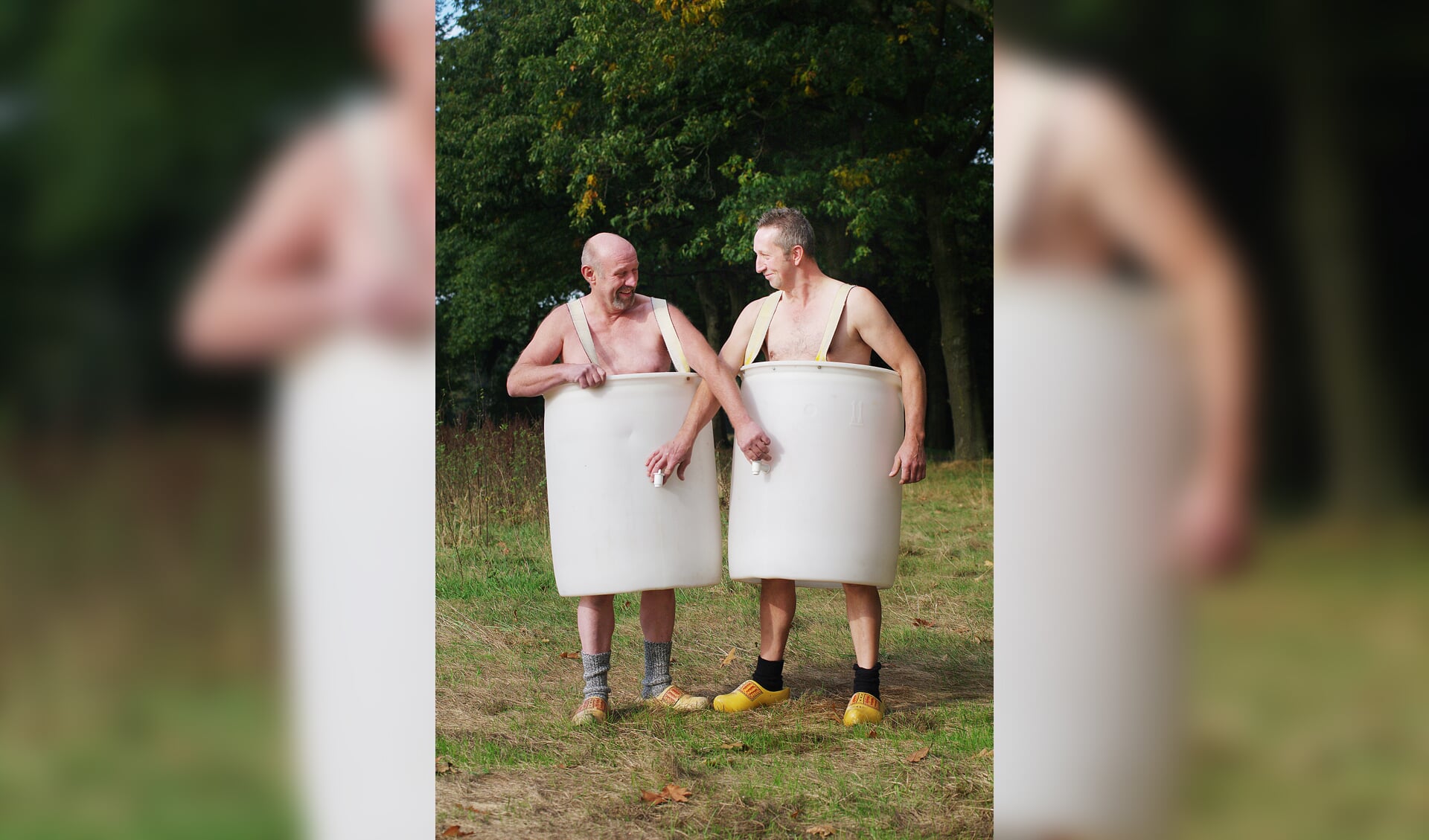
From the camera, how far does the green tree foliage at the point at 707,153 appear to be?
32.6 feet

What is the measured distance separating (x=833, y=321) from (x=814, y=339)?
10 cm

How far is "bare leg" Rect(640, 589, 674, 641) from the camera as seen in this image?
4.36 m

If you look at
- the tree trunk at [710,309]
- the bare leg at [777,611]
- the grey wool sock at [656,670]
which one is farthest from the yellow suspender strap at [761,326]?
the tree trunk at [710,309]

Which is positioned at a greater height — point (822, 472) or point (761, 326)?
point (761, 326)

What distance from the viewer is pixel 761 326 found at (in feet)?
14.3

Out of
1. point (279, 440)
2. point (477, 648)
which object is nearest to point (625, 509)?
point (477, 648)

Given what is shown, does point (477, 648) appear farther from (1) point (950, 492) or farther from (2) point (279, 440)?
(1) point (950, 492)

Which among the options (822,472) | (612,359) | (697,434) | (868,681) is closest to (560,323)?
(612,359)

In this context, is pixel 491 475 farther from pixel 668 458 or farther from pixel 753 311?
pixel 668 458

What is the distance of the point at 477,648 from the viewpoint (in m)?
5.62

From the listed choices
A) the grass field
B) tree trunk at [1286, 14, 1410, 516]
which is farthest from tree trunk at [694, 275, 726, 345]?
tree trunk at [1286, 14, 1410, 516]

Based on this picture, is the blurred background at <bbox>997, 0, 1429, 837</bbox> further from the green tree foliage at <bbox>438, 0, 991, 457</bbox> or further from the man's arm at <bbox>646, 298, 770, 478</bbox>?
the green tree foliage at <bbox>438, 0, 991, 457</bbox>

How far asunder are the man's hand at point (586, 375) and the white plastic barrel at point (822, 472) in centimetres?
49

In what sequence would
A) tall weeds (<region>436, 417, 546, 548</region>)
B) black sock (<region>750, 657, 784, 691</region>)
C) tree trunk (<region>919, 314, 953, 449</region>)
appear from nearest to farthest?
1. black sock (<region>750, 657, 784, 691</region>)
2. tall weeds (<region>436, 417, 546, 548</region>)
3. tree trunk (<region>919, 314, 953, 449</region>)
